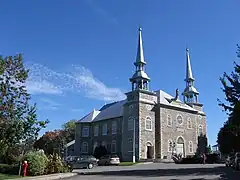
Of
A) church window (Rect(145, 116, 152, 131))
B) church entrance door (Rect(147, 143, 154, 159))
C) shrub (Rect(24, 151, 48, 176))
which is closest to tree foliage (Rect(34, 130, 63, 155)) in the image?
church entrance door (Rect(147, 143, 154, 159))

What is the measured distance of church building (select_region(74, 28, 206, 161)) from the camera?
58406 millimetres

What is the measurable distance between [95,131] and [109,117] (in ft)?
19.0

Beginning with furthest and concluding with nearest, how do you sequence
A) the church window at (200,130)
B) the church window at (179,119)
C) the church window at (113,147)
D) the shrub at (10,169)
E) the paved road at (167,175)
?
the church window at (200,130)
the church window at (113,147)
the church window at (179,119)
the shrub at (10,169)
the paved road at (167,175)

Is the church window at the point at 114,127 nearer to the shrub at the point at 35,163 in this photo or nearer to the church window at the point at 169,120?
the church window at the point at 169,120

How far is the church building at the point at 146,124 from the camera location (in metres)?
58.4

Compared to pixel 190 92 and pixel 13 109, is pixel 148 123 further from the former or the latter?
pixel 13 109

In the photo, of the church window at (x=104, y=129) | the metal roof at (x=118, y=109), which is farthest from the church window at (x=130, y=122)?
the church window at (x=104, y=129)

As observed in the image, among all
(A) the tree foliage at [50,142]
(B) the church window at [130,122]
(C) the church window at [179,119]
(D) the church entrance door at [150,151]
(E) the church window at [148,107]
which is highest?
(E) the church window at [148,107]

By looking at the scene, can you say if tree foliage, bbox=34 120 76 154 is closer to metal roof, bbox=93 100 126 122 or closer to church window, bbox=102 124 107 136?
metal roof, bbox=93 100 126 122

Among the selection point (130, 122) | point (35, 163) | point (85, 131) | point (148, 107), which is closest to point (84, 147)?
point (85, 131)

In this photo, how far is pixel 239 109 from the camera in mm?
22609

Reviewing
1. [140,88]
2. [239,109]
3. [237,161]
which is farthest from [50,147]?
[239,109]

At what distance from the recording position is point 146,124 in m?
58.8

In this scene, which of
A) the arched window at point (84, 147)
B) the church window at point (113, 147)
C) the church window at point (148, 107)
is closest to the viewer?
the church window at point (148, 107)
